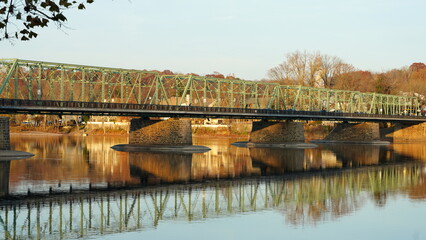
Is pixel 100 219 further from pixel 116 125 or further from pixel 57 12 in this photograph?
pixel 116 125

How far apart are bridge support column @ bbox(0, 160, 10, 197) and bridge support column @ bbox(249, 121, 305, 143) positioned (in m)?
56.0

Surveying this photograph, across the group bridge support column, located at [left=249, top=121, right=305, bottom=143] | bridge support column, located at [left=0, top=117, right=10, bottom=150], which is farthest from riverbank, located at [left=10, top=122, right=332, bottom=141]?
bridge support column, located at [left=0, top=117, right=10, bottom=150]

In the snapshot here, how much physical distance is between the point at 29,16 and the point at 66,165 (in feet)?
163

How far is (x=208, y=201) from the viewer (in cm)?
4050

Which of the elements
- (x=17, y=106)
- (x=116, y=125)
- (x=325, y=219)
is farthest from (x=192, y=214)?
(x=116, y=125)

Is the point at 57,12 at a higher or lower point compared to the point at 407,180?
higher

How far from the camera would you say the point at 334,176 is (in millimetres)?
57438

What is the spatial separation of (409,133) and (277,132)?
169ft

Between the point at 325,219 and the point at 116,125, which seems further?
the point at 116,125

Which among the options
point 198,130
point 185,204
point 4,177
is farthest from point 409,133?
point 185,204

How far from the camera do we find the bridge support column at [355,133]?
420ft

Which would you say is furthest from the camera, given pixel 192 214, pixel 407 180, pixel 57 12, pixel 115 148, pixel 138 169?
pixel 115 148

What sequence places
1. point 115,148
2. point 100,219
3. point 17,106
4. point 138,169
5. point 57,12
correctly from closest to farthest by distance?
1. point 57,12
2. point 100,219
3. point 138,169
4. point 17,106
5. point 115,148

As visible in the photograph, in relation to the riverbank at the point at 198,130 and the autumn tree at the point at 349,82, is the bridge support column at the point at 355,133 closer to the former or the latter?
the riverbank at the point at 198,130
